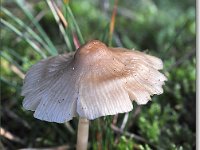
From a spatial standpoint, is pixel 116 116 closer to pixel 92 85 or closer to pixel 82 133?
pixel 82 133

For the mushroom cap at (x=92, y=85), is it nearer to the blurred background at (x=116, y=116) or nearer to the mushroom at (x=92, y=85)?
the mushroom at (x=92, y=85)

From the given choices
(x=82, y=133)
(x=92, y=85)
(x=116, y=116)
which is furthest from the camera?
(x=116, y=116)

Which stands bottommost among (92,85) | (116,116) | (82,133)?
(116,116)

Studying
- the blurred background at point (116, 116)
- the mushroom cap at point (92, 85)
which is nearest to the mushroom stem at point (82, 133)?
the blurred background at point (116, 116)

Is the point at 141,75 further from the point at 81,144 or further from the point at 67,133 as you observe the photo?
the point at 67,133

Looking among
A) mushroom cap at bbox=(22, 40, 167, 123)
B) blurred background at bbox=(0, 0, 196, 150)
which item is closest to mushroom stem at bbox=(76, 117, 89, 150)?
blurred background at bbox=(0, 0, 196, 150)

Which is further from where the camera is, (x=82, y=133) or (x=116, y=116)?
(x=116, y=116)

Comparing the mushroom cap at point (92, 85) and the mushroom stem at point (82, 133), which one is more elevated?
the mushroom cap at point (92, 85)

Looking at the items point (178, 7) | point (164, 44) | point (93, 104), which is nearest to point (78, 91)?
point (93, 104)

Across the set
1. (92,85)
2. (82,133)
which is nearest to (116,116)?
(82,133)
